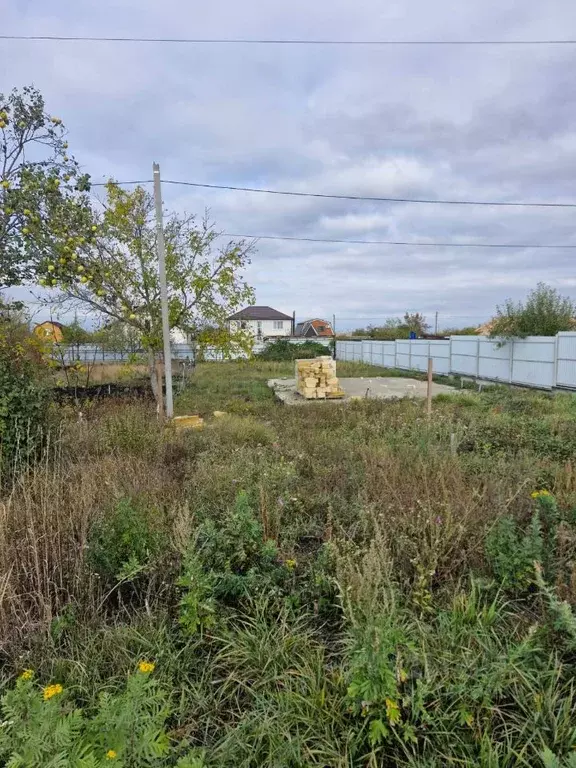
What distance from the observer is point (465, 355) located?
20.1 m

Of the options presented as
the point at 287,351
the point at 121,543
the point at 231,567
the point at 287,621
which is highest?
the point at 287,351

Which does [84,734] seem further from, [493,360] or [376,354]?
[376,354]

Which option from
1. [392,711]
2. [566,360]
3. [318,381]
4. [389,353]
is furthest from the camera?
[389,353]

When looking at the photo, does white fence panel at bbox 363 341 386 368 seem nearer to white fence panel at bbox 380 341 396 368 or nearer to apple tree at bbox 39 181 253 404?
white fence panel at bbox 380 341 396 368

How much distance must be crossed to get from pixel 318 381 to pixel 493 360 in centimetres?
836

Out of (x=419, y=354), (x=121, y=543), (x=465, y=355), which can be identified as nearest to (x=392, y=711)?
(x=121, y=543)

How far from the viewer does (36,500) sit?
10.8 feet

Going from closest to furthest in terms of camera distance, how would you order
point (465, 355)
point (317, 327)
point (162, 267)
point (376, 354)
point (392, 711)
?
point (392, 711) < point (162, 267) < point (465, 355) < point (376, 354) < point (317, 327)

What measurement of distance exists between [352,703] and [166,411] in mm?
8652

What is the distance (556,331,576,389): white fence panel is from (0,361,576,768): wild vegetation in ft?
37.9

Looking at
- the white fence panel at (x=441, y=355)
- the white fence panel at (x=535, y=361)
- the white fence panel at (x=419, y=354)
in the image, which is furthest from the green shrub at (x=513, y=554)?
the white fence panel at (x=419, y=354)

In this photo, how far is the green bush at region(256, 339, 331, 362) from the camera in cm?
3338

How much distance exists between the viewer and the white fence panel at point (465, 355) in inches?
762

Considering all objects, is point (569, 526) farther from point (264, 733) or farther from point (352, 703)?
point (264, 733)
